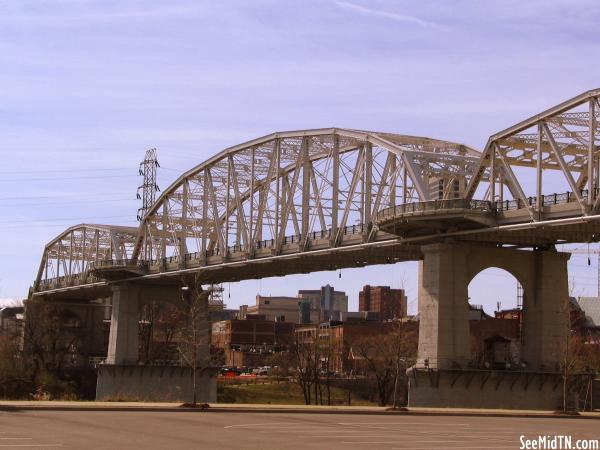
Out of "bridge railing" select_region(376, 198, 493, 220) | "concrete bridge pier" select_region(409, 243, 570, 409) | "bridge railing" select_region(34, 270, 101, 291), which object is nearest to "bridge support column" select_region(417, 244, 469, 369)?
"concrete bridge pier" select_region(409, 243, 570, 409)

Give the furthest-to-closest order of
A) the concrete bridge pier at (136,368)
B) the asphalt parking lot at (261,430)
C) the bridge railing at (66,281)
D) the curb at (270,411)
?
1. the bridge railing at (66,281)
2. the concrete bridge pier at (136,368)
3. the curb at (270,411)
4. the asphalt parking lot at (261,430)

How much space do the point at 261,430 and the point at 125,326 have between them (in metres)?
97.4

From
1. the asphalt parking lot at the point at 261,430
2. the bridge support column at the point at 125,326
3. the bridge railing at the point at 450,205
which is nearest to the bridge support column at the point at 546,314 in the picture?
the bridge railing at the point at 450,205

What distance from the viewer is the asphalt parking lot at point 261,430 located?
33281 millimetres

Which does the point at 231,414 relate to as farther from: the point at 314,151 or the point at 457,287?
the point at 314,151

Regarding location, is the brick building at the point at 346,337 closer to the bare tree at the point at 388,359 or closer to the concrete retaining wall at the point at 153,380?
the bare tree at the point at 388,359

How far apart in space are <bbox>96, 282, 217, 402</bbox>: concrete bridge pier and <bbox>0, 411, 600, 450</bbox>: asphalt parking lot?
238ft

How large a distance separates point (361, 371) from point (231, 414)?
386 feet

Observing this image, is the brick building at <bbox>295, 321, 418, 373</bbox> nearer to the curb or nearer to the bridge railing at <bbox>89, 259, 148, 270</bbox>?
the bridge railing at <bbox>89, 259, 148, 270</bbox>

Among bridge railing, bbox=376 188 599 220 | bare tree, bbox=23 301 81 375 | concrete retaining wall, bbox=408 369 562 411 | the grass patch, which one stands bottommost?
the grass patch

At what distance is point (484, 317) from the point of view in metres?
178

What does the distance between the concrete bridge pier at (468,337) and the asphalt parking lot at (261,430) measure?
2136 centimetres

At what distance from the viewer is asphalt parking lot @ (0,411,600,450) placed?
1310 inches

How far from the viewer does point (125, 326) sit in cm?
13450
